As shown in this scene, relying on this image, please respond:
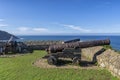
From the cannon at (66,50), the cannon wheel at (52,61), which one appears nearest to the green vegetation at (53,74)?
the cannon wheel at (52,61)

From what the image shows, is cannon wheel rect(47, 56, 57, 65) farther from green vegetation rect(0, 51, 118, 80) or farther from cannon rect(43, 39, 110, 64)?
green vegetation rect(0, 51, 118, 80)

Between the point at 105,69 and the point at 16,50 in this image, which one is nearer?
the point at 105,69

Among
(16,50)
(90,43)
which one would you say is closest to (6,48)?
(16,50)

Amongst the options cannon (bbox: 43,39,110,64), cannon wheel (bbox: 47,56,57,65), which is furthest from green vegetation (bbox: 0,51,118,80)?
cannon (bbox: 43,39,110,64)

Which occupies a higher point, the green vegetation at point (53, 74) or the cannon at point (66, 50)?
the cannon at point (66, 50)

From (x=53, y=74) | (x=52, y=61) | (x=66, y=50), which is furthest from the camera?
(x=66, y=50)

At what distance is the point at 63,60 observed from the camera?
12.0 metres

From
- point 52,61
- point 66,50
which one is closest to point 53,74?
point 52,61

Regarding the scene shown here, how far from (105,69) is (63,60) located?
299cm

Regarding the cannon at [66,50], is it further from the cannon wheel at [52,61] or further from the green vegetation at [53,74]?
the green vegetation at [53,74]

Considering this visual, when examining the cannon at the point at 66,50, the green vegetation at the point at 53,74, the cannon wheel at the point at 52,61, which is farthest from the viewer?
the cannon at the point at 66,50

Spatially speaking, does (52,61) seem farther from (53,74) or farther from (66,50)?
(53,74)

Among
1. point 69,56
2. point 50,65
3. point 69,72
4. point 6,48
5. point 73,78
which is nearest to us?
point 73,78

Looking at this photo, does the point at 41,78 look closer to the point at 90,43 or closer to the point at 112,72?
the point at 112,72
